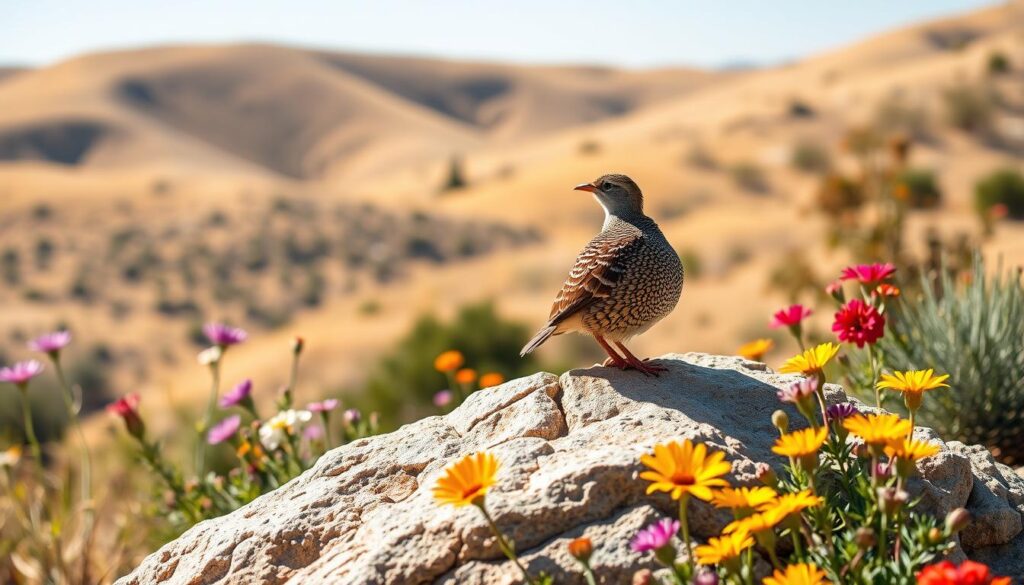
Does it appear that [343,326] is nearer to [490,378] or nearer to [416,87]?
[490,378]

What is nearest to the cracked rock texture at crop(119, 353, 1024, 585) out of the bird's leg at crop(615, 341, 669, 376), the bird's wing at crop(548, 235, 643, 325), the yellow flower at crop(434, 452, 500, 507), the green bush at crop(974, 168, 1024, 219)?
the bird's leg at crop(615, 341, 669, 376)

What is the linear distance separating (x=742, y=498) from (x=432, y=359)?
997 centimetres

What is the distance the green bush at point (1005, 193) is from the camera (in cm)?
2755

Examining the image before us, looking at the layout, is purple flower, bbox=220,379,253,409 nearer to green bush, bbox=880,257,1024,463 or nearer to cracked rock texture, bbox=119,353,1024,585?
cracked rock texture, bbox=119,353,1024,585

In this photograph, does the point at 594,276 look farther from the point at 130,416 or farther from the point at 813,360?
the point at 130,416

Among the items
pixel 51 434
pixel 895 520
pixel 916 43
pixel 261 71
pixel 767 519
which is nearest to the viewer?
pixel 767 519

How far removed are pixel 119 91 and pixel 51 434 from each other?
75942 mm

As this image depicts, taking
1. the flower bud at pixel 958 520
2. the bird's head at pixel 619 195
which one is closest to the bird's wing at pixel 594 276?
the bird's head at pixel 619 195

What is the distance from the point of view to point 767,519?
2137mm

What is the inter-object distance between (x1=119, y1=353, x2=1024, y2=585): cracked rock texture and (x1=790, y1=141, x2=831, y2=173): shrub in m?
39.1

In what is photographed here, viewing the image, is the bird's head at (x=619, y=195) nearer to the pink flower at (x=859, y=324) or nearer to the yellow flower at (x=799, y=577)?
the pink flower at (x=859, y=324)

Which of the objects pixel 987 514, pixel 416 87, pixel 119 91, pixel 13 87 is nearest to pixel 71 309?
pixel 987 514

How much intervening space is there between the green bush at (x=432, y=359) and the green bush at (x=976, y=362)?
640cm

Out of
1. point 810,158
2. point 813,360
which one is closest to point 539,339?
point 813,360
